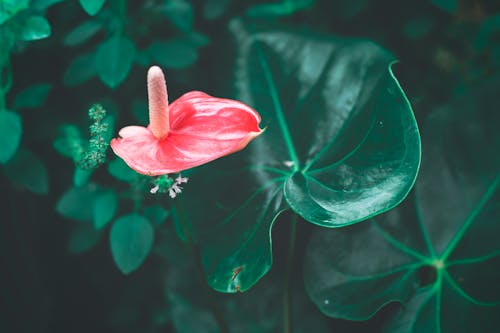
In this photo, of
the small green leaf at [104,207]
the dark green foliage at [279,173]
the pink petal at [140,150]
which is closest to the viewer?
the pink petal at [140,150]

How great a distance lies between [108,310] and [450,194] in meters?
0.71

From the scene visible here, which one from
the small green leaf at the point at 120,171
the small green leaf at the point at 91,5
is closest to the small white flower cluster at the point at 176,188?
the small green leaf at the point at 120,171

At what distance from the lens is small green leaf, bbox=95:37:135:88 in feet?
2.24

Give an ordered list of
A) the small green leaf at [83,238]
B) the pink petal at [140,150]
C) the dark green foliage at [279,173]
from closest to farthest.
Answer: the pink petal at [140,150]
the dark green foliage at [279,173]
the small green leaf at [83,238]

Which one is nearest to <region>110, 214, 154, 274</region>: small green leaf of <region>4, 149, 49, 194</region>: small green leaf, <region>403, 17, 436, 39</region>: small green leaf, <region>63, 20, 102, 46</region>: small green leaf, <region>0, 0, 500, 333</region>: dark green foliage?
<region>0, 0, 500, 333</region>: dark green foliage

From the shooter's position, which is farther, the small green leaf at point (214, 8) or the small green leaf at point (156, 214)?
the small green leaf at point (214, 8)

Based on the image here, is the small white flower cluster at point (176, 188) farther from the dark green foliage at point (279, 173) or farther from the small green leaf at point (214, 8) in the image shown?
the small green leaf at point (214, 8)

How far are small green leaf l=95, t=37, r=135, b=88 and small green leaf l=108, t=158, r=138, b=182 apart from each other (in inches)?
4.1

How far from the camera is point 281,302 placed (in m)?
0.80

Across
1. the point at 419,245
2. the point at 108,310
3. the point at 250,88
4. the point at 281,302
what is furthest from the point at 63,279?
the point at 419,245

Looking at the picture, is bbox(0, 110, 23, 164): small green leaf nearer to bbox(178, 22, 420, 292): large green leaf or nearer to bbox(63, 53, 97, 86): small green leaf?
bbox(63, 53, 97, 86): small green leaf

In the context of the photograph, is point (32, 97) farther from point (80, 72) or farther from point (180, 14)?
point (180, 14)

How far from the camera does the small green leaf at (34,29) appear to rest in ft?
2.09

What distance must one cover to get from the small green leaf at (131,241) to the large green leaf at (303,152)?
7 cm
